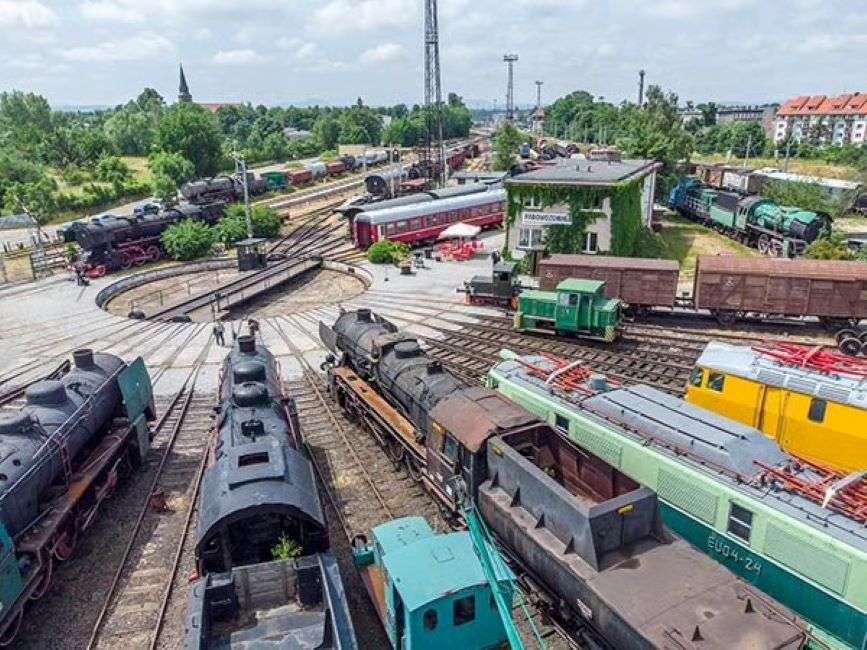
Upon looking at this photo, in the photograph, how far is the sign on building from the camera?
130 feet

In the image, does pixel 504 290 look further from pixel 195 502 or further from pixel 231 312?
pixel 195 502

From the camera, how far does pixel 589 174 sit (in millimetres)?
41281

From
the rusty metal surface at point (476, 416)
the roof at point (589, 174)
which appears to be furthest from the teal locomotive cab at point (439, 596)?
the roof at point (589, 174)

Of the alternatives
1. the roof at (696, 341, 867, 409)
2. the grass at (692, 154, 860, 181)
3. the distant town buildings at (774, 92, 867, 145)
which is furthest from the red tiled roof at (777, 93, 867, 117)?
the roof at (696, 341, 867, 409)

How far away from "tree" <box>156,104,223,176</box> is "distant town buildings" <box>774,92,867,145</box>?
112 metres

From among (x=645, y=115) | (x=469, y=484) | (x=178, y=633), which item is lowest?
(x=178, y=633)

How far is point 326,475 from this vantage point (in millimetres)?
18000

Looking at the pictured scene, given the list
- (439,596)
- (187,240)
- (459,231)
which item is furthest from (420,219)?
(439,596)

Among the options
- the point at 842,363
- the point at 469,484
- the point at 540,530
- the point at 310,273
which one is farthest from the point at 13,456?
the point at 310,273

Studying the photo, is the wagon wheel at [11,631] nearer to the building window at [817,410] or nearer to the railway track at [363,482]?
the railway track at [363,482]

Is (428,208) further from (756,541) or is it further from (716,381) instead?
(756,541)

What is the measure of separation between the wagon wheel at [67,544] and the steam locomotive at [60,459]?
23mm

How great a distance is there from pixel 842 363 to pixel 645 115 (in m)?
54.0

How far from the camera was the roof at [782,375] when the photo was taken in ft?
48.8
